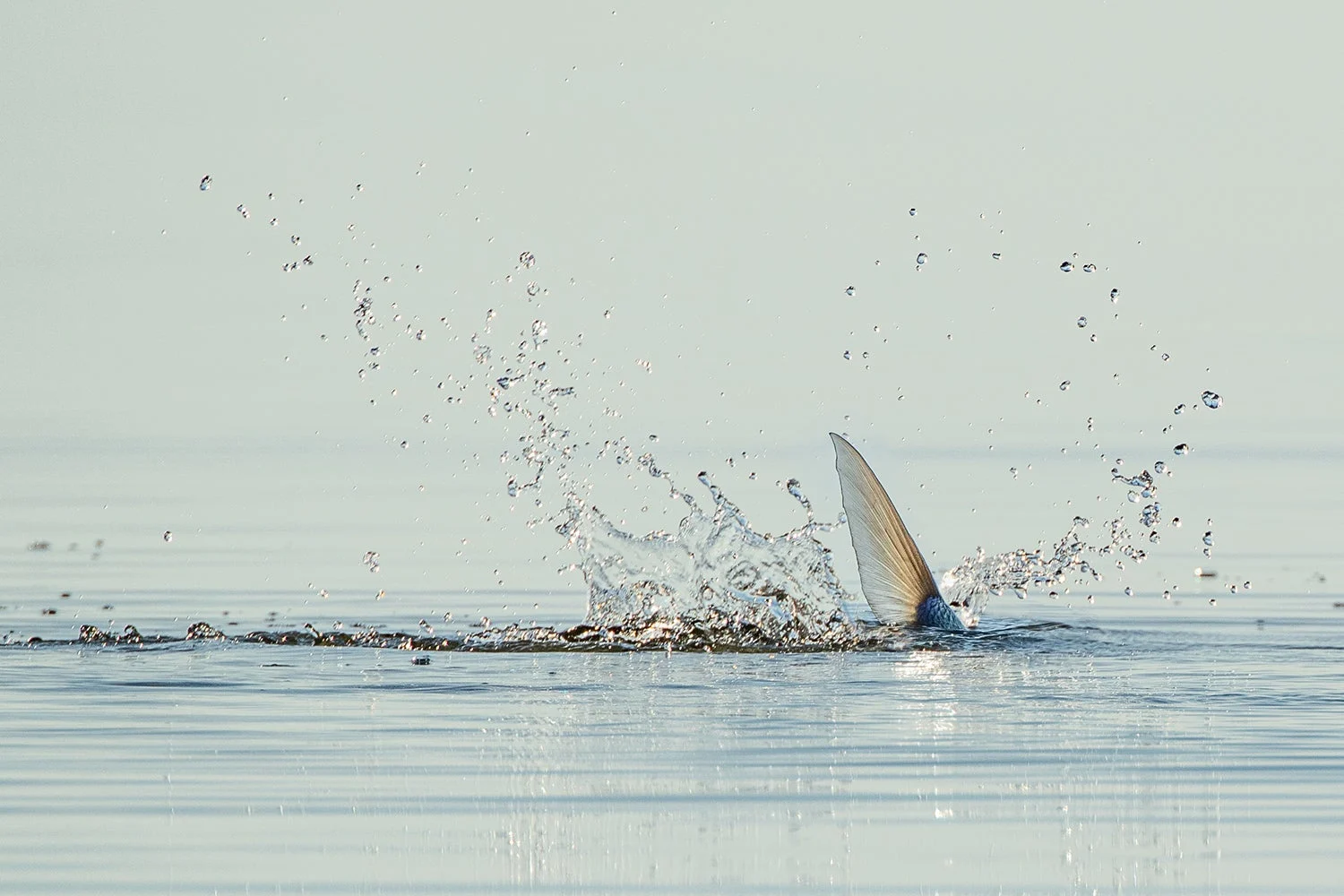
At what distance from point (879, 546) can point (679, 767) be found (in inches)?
231

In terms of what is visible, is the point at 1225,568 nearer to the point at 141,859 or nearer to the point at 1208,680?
the point at 1208,680

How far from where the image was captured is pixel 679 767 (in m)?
8.43

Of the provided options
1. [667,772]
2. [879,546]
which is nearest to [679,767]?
[667,772]

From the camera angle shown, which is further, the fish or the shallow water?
the fish

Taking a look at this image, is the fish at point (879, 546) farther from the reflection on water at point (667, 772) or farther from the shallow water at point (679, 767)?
the reflection on water at point (667, 772)

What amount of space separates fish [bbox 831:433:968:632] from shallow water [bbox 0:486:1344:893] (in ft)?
2.28

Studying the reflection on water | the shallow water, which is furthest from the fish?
the reflection on water

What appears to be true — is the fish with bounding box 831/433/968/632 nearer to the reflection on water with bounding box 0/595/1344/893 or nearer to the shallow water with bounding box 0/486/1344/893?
the shallow water with bounding box 0/486/1344/893

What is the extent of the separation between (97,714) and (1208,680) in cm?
462

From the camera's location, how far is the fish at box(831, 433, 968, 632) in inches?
553

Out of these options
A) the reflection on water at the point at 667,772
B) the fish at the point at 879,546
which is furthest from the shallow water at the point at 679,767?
the fish at the point at 879,546

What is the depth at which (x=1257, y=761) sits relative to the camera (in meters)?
8.63

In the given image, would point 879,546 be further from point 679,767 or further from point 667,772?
point 667,772

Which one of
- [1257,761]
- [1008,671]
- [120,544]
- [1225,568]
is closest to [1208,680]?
[1008,671]
